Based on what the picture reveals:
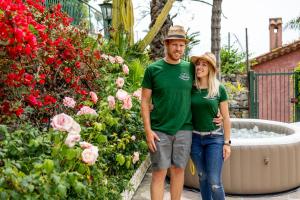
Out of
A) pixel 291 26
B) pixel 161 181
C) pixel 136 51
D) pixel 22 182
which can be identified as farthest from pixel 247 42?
pixel 22 182

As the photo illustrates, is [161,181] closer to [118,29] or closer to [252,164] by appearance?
[252,164]

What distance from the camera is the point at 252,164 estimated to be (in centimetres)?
499

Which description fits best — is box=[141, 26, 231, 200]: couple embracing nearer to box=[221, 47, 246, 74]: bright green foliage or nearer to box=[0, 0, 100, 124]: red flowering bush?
box=[0, 0, 100, 124]: red flowering bush

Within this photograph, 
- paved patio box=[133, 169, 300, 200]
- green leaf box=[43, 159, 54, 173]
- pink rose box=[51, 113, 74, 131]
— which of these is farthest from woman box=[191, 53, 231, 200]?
green leaf box=[43, 159, 54, 173]

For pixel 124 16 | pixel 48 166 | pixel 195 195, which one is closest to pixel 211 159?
pixel 195 195

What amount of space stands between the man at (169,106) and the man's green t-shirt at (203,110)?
0.07 m

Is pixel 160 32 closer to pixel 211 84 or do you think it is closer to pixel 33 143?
pixel 211 84

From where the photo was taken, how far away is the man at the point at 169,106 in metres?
3.50

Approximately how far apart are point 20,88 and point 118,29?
5272 millimetres

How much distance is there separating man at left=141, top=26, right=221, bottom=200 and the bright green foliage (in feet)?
Answer: 37.7

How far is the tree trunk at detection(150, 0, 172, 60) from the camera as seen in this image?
401 inches

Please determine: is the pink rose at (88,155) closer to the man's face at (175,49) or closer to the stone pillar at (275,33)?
the man's face at (175,49)

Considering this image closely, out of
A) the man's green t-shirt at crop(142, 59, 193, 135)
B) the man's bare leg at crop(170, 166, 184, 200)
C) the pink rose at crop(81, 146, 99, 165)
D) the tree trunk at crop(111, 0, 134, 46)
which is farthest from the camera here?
the tree trunk at crop(111, 0, 134, 46)

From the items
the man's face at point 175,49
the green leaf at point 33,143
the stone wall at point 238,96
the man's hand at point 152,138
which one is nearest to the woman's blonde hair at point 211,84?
the man's face at point 175,49
